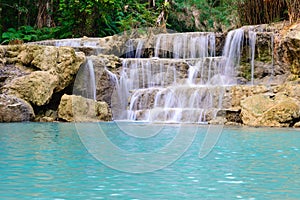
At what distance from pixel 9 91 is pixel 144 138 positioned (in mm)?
6023

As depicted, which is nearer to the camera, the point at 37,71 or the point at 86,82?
the point at 37,71

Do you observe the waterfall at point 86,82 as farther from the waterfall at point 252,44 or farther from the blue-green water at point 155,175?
the blue-green water at point 155,175

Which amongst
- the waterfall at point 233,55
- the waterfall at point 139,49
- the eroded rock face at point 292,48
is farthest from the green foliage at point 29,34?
the eroded rock face at point 292,48

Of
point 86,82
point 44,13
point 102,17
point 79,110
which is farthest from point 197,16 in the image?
point 79,110

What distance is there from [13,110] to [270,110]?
6154 mm

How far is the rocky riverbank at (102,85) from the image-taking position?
10930 millimetres

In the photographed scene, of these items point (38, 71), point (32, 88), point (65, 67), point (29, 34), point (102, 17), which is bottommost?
point (32, 88)

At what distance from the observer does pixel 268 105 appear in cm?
1084

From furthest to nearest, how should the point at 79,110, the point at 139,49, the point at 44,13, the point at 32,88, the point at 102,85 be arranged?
the point at 44,13 < the point at 139,49 < the point at 102,85 < the point at 32,88 < the point at 79,110

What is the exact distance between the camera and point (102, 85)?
46.1 ft

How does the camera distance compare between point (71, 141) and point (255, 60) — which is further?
point (255, 60)

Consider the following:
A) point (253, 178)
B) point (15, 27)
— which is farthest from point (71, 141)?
point (15, 27)

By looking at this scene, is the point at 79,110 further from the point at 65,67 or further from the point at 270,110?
the point at 270,110

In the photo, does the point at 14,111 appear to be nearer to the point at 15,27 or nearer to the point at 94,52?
the point at 94,52
